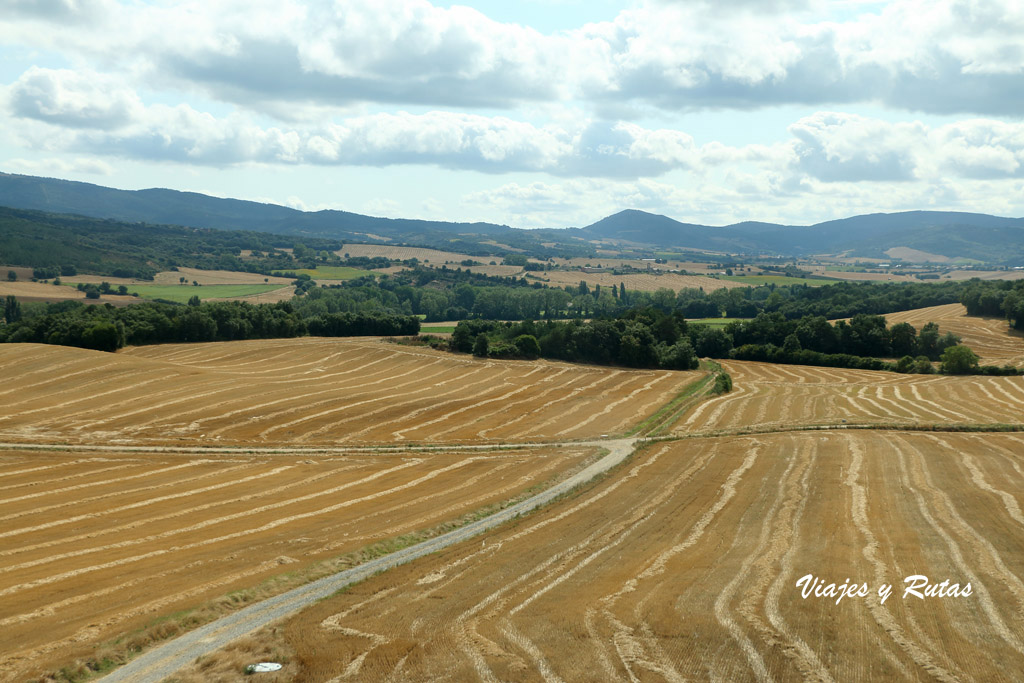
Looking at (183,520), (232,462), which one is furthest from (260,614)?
(232,462)

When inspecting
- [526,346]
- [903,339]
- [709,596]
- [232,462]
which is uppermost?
[709,596]

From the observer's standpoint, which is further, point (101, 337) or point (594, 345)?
point (594, 345)

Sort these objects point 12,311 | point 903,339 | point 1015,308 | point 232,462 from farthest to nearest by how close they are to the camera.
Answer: point 12,311 < point 1015,308 < point 903,339 < point 232,462

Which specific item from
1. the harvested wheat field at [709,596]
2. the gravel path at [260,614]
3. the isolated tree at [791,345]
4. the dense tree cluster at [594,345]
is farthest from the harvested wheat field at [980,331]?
the gravel path at [260,614]

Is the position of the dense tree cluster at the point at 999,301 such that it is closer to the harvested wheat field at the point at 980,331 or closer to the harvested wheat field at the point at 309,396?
the harvested wheat field at the point at 980,331

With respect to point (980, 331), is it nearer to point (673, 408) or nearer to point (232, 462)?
point (673, 408)

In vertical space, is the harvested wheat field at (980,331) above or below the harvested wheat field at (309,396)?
above

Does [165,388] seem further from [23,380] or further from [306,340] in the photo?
[306,340]
